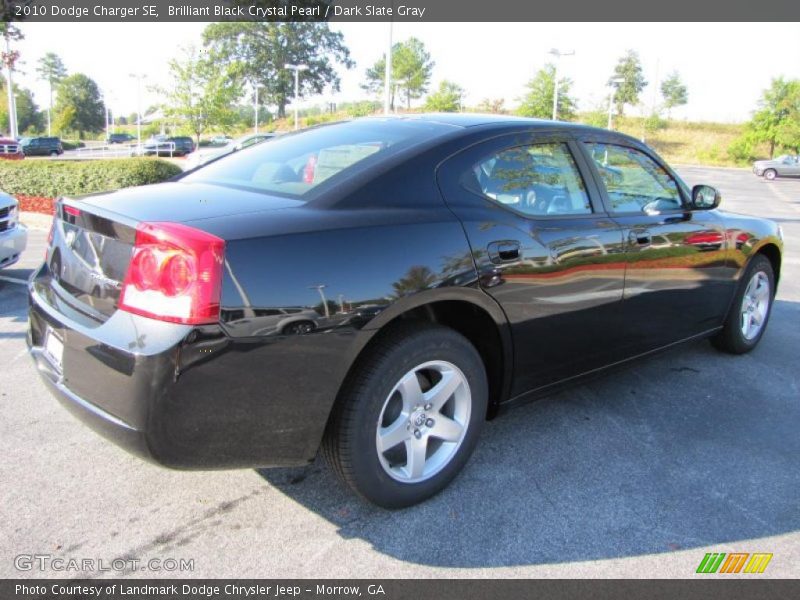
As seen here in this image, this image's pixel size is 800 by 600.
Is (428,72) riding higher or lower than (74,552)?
higher

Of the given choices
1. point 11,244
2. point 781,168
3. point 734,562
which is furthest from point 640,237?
point 781,168

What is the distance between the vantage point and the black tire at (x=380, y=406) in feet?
7.84

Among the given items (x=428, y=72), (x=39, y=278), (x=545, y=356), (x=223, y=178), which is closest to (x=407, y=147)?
Result: (x=223, y=178)

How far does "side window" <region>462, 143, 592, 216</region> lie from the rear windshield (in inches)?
11.7

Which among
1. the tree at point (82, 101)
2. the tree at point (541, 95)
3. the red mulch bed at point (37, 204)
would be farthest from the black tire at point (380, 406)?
the tree at point (82, 101)

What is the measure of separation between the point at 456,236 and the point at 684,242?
1787 millimetres

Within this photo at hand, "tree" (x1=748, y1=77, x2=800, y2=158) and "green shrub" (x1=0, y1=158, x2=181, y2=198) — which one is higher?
"tree" (x1=748, y1=77, x2=800, y2=158)

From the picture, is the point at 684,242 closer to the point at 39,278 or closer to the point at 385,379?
the point at 385,379

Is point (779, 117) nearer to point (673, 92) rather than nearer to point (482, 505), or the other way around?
point (673, 92)

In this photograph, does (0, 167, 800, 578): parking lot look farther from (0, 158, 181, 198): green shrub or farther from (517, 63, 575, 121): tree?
(517, 63, 575, 121): tree

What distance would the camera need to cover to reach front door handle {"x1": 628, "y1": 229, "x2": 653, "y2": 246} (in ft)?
11.0

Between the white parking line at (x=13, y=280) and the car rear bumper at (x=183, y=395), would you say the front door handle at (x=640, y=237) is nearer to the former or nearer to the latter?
the car rear bumper at (x=183, y=395)

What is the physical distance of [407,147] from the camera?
2791mm

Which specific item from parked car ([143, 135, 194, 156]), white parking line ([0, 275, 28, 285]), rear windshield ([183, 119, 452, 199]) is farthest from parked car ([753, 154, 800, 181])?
rear windshield ([183, 119, 452, 199])
